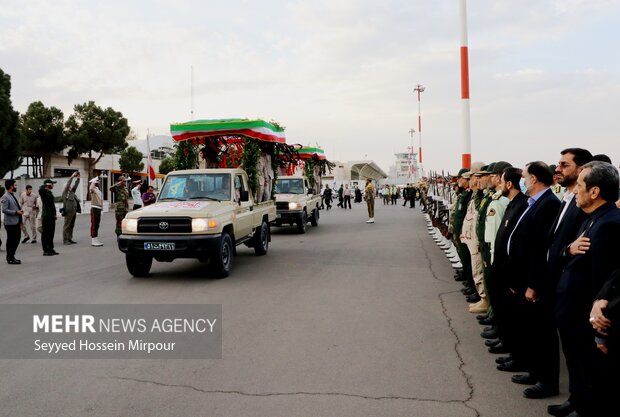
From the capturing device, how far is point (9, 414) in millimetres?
3820

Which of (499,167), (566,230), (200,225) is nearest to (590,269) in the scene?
(566,230)

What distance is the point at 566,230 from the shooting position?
362 centimetres

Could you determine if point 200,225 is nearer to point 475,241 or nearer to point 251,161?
point 251,161

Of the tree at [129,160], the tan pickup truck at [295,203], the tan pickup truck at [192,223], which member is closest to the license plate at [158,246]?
the tan pickup truck at [192,223]

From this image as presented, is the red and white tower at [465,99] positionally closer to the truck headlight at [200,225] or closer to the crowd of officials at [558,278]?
the truck headlight at [200,225]

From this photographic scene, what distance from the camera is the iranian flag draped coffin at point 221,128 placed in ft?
40.6

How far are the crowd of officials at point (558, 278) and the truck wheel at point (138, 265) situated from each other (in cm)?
606

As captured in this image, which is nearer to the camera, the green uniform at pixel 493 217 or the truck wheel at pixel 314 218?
the green uniform at pixel 493 217

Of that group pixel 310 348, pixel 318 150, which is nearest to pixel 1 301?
pixel 310 348

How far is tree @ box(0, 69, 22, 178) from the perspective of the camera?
32.2m

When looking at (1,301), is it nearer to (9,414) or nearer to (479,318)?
(9,414)

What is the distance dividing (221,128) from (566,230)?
9.83 m

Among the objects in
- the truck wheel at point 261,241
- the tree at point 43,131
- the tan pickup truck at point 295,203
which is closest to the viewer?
the truck wheel at point 261,241

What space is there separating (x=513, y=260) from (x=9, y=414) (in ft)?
13.4
